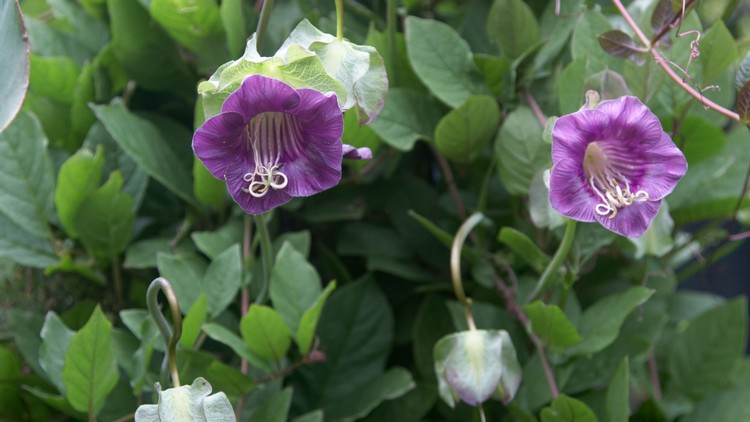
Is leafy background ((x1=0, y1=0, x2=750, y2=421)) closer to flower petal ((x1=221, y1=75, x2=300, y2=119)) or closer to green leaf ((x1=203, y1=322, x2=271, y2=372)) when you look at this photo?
green leaf ((x1=203, y1=322, x2=271, y2=372))

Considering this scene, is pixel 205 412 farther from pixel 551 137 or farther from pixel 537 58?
pixel 537 58

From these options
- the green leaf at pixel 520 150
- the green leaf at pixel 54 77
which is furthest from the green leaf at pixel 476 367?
the green leaf at pixel 54 77

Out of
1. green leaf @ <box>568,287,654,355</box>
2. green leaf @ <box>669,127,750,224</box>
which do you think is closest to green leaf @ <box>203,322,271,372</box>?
green leaf @ <box>568,287,654,355</box>

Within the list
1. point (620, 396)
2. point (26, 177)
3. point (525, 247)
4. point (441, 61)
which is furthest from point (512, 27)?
point (26, 177)

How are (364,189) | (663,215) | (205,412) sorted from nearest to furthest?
(205,412) → (663,215) → (364,189)

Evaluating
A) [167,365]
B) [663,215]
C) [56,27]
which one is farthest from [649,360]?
[56,27]
